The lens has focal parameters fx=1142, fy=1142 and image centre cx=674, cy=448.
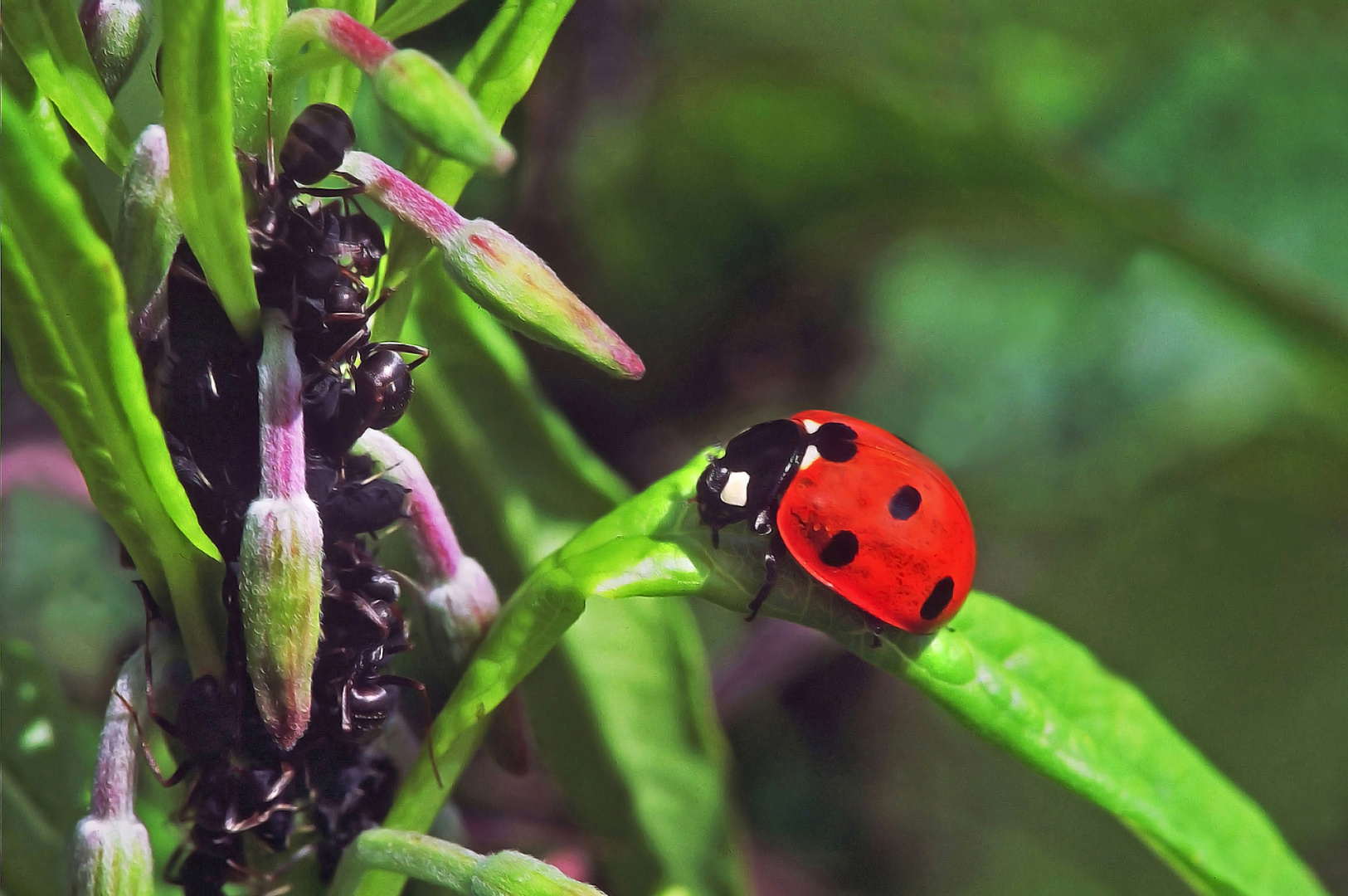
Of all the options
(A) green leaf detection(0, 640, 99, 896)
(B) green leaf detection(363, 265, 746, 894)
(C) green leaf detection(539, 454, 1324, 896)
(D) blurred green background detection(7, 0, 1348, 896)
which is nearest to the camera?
(C) green leaf detection(539, 454, 1324, 896)

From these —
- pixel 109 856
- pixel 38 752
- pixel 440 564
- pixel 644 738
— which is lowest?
pixel 38 752

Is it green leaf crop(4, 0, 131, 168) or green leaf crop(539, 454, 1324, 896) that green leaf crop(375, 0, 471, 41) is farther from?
green leaf crop(539, 454, 1324, 896)

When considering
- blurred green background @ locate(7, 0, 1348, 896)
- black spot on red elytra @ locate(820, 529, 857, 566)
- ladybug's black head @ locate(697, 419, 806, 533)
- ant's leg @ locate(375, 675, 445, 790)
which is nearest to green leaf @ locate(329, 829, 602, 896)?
ant's leg @ locate(375, 675, 445, 790)

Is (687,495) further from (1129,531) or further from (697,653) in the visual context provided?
(1129,531)

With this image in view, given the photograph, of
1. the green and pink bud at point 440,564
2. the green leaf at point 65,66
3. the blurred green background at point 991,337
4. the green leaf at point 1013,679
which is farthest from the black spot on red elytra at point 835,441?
the green leaf at point 65,66

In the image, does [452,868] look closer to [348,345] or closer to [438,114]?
[348,345]

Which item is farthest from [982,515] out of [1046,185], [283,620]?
[283,620]

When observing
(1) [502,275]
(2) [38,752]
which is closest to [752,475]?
Result: (1) [502,275]
